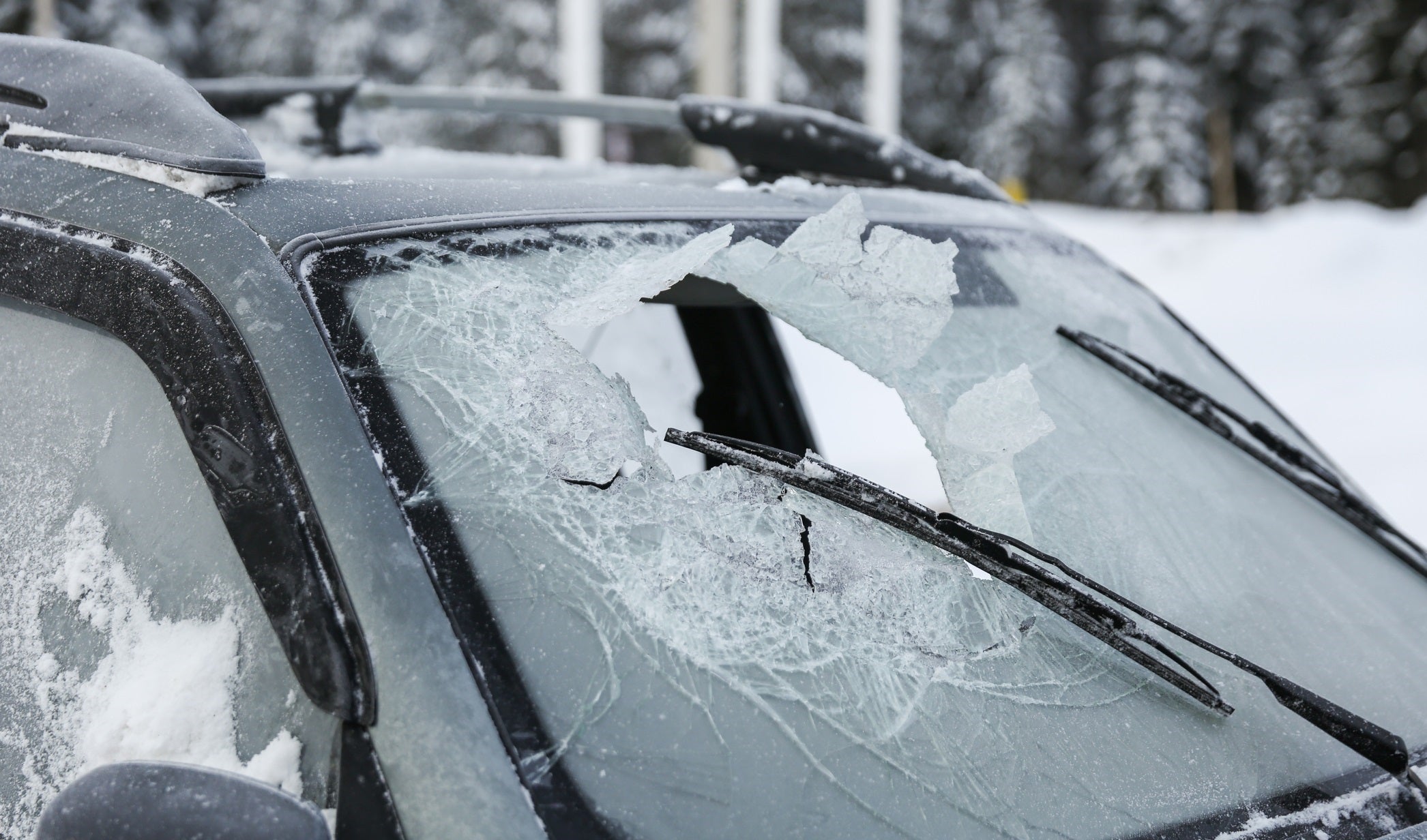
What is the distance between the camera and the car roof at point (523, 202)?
1201 millimetres

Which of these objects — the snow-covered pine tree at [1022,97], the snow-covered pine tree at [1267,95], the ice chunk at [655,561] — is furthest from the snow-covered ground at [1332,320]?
the snow-covered pine tree at [1267,95]

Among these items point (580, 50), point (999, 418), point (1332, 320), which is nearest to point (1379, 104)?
point (1332, 320)

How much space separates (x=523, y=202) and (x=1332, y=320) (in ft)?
40.4

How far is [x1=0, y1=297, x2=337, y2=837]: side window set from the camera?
99 cm

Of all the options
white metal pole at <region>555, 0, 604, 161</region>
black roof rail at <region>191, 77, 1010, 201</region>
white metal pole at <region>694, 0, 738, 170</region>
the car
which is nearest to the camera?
the car

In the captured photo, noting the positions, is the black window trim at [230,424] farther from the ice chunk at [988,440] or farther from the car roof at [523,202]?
the ice chunk at [988,440]

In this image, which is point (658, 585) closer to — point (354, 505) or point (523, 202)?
point (354, 505)

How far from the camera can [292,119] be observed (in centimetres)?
264

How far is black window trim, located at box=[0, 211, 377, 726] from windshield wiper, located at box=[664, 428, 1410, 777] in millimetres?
380

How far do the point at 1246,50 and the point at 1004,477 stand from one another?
137 ft

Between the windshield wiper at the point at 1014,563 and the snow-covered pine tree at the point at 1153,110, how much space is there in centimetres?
3725

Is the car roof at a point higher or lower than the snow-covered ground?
higher

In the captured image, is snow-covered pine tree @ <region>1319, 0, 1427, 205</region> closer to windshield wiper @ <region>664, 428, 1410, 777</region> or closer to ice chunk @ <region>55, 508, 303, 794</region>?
windshield wiper @ <region>664, 428, 1410, 777</region>

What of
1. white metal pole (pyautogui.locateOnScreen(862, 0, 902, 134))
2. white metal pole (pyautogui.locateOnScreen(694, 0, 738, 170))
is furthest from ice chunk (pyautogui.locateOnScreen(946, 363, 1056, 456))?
white metal pole (pyautogui.locateOnScreen(862, 0, 902, 134))
